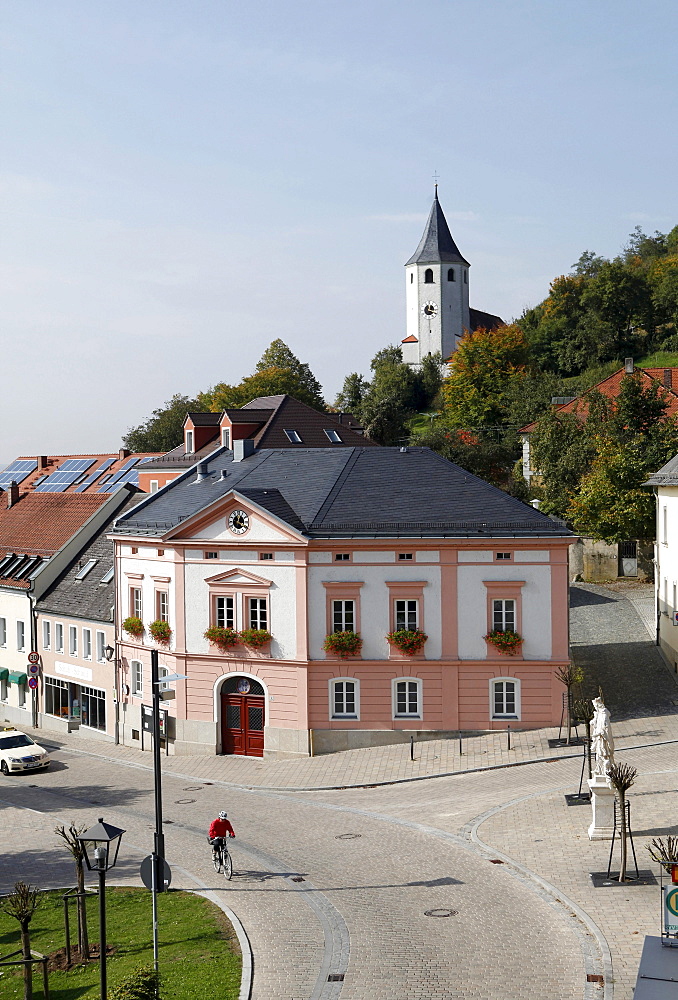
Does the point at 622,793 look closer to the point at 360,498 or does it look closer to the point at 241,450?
the point at 360,498

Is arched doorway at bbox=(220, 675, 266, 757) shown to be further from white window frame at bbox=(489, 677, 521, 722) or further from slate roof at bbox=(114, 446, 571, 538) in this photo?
white window frame at bbox=(489, 677, 521, 722)

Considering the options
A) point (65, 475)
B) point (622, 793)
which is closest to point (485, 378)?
point (65, 475)

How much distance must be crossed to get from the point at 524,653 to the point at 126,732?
16.2 m

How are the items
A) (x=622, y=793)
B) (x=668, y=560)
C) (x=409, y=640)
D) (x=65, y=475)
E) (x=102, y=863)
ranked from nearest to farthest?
(x=102, y=863) < (x=622, y=793) < (x=409, y=640) < (x=668, y=560) < (x=65, y=475)

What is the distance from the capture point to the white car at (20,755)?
3862 cm

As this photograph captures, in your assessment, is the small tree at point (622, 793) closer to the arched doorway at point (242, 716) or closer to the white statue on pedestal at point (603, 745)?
the white statue on pedestal at point (603, 745)

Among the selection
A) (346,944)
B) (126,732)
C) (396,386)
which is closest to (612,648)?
(126,732)

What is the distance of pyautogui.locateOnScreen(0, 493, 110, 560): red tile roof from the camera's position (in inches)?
2074

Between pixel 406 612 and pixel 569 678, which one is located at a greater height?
pixel 406 612

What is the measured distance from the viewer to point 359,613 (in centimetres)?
3741

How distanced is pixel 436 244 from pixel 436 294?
6114mm

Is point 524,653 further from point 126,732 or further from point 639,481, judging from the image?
point 639,481

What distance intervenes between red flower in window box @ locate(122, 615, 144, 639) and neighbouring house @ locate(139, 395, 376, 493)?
2195cm

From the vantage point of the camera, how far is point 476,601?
3694 centimetres
